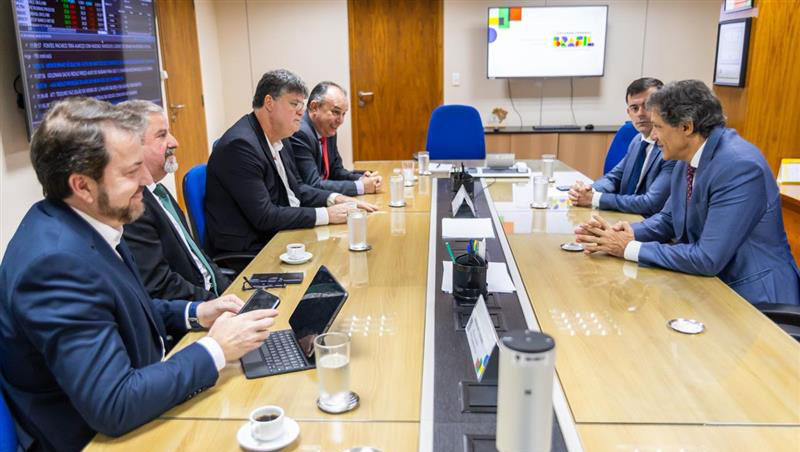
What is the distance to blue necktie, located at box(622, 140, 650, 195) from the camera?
322 centimetres

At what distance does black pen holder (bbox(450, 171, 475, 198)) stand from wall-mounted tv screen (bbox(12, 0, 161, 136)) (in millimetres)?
1941

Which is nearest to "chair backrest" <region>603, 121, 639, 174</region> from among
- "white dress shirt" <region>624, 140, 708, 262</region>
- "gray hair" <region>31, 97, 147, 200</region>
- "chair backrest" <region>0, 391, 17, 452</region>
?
"white dress shirt" <region>624, 140, 708, 262</region>

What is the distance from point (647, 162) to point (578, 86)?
3.32 m

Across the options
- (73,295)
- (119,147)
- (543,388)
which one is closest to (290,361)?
(73,295)

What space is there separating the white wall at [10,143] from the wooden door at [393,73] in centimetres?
364

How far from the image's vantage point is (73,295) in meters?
1.16

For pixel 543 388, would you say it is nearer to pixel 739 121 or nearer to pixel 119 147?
pixel 119 147

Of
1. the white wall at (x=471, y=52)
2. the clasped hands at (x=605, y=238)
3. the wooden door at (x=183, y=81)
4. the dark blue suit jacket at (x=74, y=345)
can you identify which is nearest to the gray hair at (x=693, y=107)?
the clasped hands at (x=605, y=238)

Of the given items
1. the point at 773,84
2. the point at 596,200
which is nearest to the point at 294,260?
the point at 596,200

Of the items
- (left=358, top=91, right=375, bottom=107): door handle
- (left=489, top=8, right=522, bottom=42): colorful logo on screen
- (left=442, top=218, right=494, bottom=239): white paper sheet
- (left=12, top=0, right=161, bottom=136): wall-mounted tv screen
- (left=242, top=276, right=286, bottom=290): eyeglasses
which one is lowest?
(left=242, top=276, right=286, bottom=290): eyeglasses

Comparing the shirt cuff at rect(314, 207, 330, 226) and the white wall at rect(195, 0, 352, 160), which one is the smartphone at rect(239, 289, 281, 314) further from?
the white wall at rect(195, 0, 352, 160)

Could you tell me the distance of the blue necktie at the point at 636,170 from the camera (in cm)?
322

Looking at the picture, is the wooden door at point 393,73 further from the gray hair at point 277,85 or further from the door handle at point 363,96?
the gray hair at point 277,85

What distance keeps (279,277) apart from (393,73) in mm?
4774
